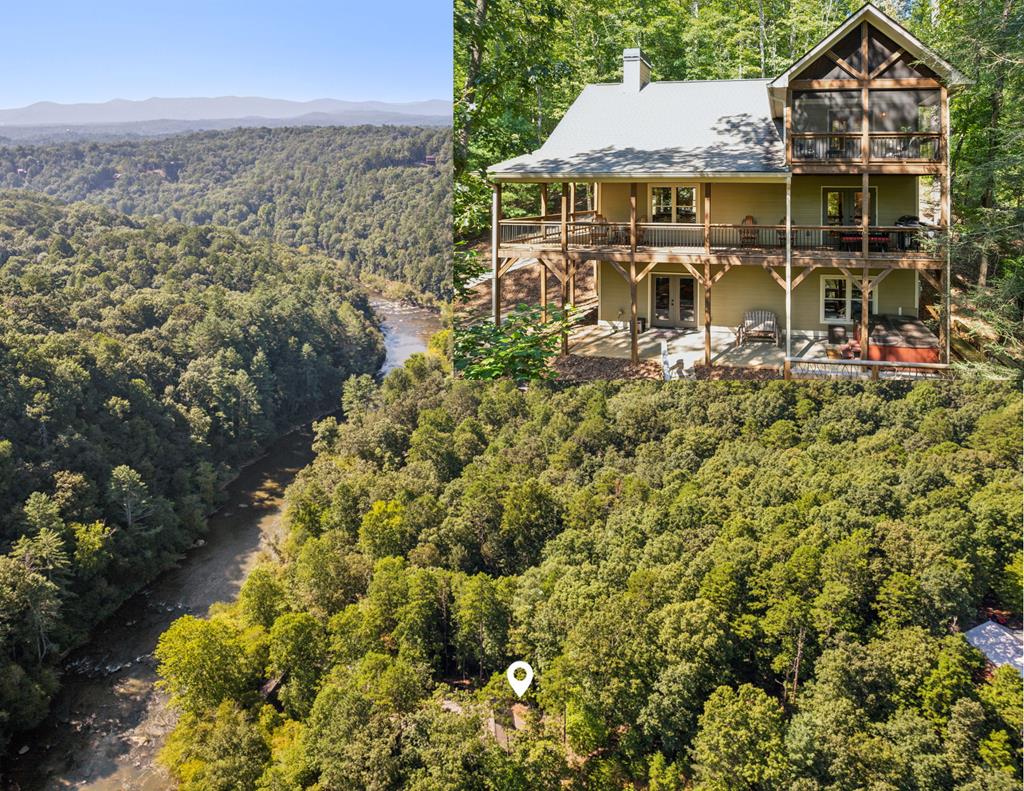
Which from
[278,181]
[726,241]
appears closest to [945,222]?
[726,241]

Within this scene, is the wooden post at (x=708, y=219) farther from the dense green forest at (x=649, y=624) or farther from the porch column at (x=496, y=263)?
the dense green forest at (x=649, y=624)

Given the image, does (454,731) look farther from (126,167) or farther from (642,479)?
(126,167)

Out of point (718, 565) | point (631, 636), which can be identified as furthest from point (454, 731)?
point (718, 565)

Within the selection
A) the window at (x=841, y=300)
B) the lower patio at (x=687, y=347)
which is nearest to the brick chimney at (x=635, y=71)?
the lower patio at (x=687, y=347)

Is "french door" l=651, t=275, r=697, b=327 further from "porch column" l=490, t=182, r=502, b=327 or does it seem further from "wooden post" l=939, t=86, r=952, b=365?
"wooden post" l=939, t=86, r=952, b=365

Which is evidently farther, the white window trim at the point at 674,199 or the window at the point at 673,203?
the window at the point at 673,203

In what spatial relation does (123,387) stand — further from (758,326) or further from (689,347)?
(758,326)
